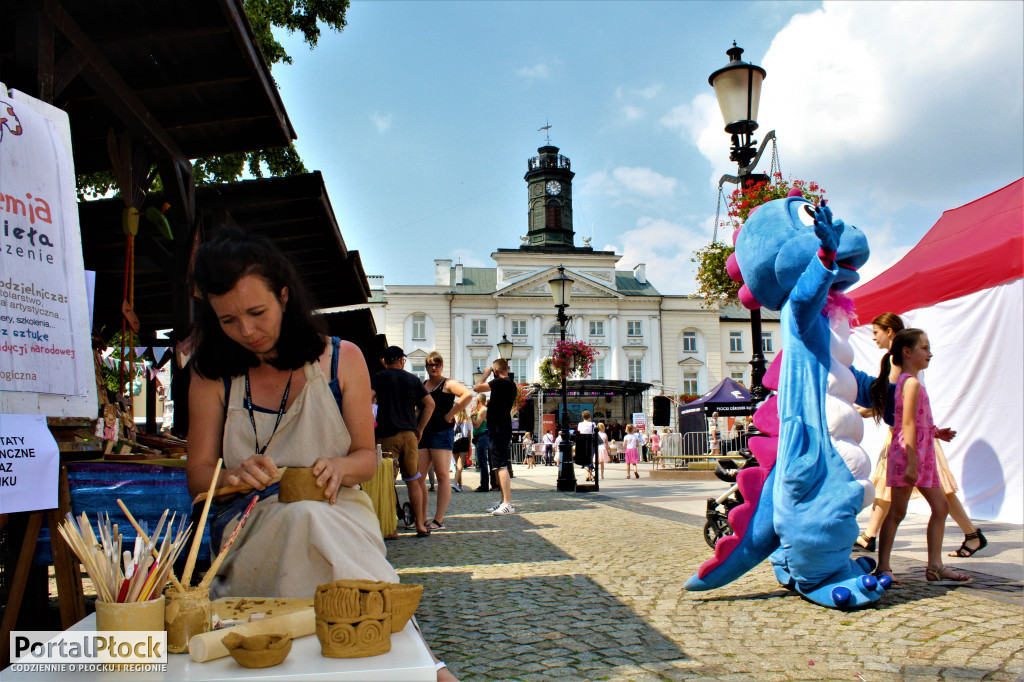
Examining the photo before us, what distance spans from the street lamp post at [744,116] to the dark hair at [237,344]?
424 cm

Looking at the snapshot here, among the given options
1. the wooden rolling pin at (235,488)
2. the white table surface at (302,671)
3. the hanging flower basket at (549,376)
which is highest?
the hanging flower basket at (549,376)

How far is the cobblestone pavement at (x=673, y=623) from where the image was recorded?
283 cm

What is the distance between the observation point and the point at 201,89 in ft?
16.3

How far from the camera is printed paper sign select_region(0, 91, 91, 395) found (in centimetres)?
236

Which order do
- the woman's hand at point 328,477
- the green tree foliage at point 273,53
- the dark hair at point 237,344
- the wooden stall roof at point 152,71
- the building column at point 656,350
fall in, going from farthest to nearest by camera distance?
the building column at point 656,350
the green tree foliage at point 273,53
the wooden stall roof at point 152,71
the dark hair at point 237,344
the woman's hand at point 328,477

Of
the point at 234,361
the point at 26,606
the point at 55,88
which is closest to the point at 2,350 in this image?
the point at 234,361

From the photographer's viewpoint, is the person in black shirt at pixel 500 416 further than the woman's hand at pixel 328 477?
Yes

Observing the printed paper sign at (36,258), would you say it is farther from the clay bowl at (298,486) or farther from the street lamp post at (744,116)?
the street lamp post at (744,116)

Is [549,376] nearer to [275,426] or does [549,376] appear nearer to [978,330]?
[978,330]

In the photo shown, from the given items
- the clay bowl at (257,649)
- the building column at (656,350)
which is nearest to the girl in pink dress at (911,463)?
the clay bowl at (257,649)

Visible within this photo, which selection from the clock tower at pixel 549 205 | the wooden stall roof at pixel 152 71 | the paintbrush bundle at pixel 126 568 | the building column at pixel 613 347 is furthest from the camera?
the clock tower at pixel 549 205

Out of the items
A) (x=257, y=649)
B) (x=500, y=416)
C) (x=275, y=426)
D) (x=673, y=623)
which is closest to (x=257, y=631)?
(x=257, y=649)

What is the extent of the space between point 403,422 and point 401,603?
17.8 ft

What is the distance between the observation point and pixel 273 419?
2145 mm
